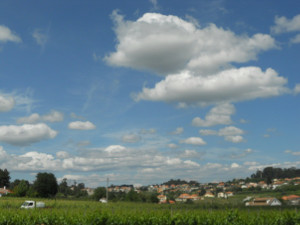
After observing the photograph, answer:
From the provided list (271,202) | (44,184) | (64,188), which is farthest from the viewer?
(64,188)

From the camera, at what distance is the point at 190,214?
24344 mm

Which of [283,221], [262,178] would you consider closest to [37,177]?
[283,221]

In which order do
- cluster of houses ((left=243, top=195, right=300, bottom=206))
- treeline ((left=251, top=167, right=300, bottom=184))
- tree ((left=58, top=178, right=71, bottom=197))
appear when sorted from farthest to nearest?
treeline ((left=251, top=167, right=300, bottom=184))
tree ((left=58, top=178, right=71, bottom=197))
cluster of houses ((left=243, top=195, right=300, bottom=206))

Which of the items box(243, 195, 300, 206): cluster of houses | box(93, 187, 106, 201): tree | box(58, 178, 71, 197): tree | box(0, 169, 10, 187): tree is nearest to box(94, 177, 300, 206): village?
box(243, 195, 300, 206): cluster of houses

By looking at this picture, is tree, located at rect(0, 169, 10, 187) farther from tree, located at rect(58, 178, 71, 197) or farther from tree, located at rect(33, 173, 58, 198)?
tree, located at rect(33, 173, 58, 198)

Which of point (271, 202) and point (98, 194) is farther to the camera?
point (98, 194)

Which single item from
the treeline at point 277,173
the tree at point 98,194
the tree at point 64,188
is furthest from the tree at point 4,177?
the treeline at point 277,173

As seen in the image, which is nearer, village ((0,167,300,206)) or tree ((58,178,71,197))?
village ((0,167,300,206))

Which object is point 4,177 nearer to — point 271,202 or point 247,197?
point 247,197

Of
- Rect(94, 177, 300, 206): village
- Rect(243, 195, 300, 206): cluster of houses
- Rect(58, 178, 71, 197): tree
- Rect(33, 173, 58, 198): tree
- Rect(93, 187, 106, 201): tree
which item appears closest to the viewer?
Rect(243, 195, 300, 206): cluster of houses

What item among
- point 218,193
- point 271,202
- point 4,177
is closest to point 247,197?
point 271,202

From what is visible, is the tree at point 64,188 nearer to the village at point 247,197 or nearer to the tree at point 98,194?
the village at point 247,197

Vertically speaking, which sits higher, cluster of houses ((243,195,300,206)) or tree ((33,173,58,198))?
tree ((33,173,58,198))

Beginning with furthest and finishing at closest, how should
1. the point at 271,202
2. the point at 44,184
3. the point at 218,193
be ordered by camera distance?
1. the point at 218,193
2. the point at 44,184
3. the point at 271,202
